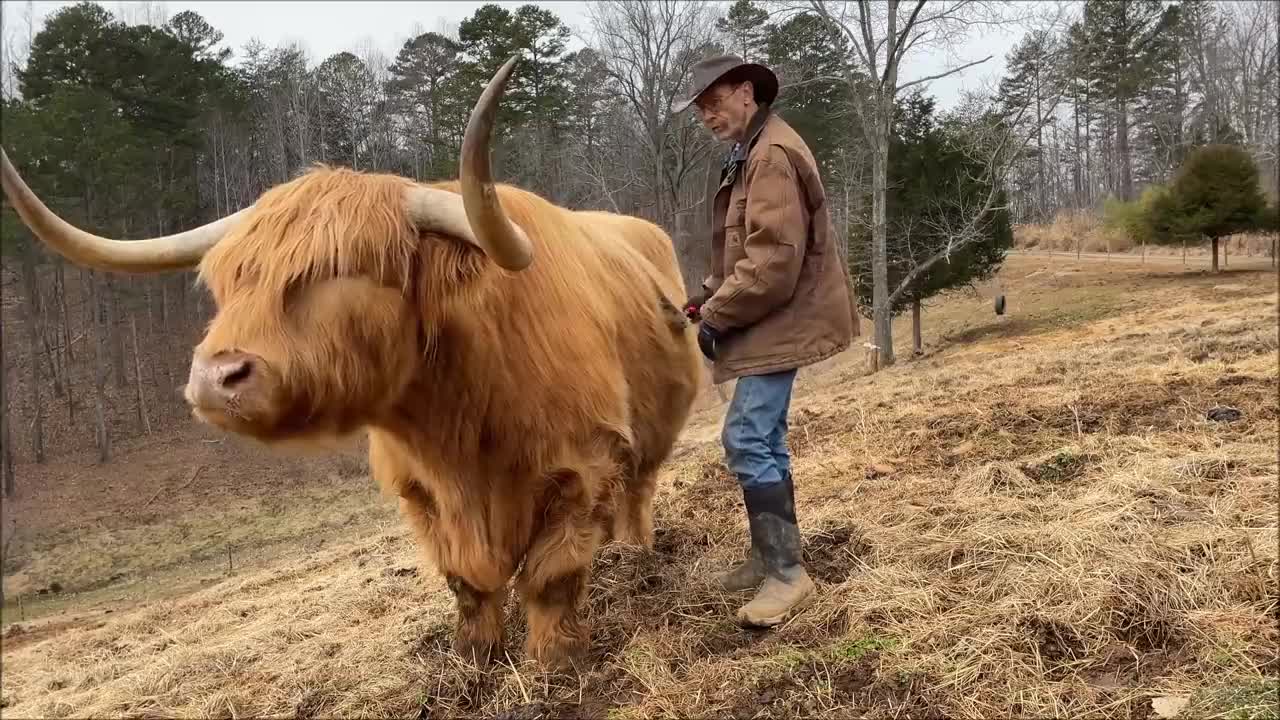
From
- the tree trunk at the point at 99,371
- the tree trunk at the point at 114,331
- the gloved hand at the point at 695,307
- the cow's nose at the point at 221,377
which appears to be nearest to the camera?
the cow's nose at the point at 221,377

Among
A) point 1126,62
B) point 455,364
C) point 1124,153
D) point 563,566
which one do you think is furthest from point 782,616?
point 1126,62

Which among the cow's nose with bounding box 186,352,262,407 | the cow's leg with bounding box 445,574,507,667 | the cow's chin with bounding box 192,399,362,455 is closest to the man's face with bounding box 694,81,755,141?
the cow's chin with bounding box 192,399,362,455

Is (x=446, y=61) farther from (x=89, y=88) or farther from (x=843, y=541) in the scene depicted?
(x=843, y=541)

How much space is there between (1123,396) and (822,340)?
3.90 meters

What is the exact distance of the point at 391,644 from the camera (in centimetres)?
384

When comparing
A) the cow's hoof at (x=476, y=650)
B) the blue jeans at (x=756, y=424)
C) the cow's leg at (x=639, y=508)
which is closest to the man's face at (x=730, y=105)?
the blue jeans at (x=756, y=424)

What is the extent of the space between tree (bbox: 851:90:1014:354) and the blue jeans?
1501cm

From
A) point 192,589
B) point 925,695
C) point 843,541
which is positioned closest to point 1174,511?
point 843,541

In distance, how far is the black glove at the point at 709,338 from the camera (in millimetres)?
3252

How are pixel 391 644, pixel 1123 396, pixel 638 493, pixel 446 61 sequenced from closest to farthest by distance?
pixel 391 644 < pixel 638 493 < pixel 1123 396 < pixel 446 61

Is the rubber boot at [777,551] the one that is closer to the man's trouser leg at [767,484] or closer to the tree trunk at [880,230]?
the man's trouser leg at [767,484]

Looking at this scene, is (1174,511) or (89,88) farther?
(89,88)

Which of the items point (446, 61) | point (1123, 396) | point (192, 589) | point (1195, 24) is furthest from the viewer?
point (446, 61)

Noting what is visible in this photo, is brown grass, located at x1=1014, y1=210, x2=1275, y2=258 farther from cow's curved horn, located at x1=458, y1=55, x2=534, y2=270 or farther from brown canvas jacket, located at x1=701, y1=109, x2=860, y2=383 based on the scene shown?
cow's curved horn, located at x1=458, y1=55, x2=534, y2=270
